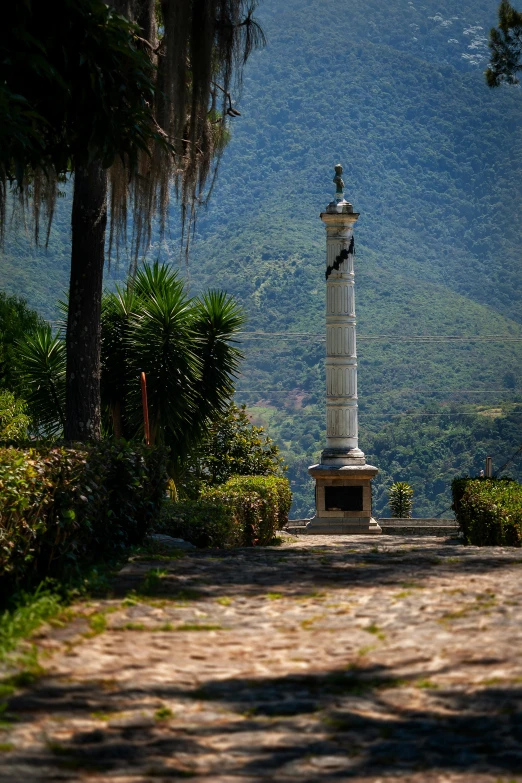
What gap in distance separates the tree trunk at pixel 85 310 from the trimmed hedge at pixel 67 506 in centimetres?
196

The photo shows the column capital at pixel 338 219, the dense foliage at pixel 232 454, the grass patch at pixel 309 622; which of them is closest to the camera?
the grass patch at pixel 309 622

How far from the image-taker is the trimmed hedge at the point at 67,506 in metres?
6.18

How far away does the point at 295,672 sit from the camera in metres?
4.95

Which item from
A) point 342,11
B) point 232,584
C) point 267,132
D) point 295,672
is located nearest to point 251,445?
point 232,584

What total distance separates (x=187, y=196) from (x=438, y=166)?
136 meters

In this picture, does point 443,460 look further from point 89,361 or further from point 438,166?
point 438,166

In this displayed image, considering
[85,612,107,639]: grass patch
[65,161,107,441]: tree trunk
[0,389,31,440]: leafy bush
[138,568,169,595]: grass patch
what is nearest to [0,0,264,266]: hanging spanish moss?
[65,161,107,441]: tree trunk

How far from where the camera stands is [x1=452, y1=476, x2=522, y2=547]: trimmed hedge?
12719 mm

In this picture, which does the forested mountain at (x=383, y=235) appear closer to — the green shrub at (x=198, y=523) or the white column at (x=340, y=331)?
the white column at (x=340, y=331)

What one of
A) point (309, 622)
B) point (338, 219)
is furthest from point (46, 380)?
point (309, 622)

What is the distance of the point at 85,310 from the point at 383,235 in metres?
117

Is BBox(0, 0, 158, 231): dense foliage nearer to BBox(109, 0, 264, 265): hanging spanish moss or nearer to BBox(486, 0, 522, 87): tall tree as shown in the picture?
BBox(109, 0, 264, 265): hanging spanish moss

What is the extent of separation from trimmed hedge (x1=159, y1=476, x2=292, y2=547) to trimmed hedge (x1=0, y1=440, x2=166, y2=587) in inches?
94.3

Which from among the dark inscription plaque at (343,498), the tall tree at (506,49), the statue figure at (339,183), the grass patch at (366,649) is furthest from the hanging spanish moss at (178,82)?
the statue figure at (339,183)
